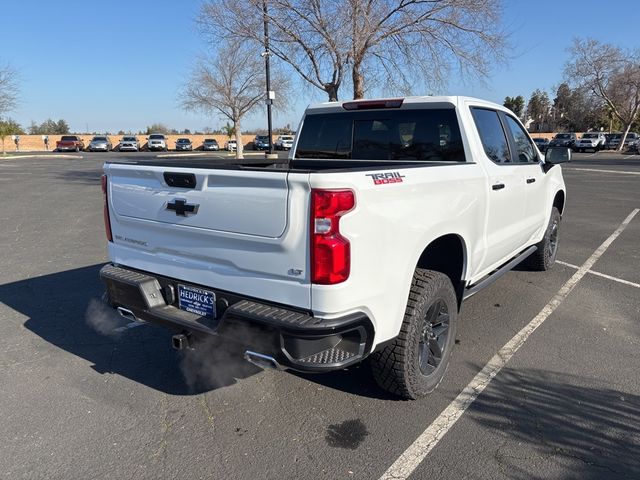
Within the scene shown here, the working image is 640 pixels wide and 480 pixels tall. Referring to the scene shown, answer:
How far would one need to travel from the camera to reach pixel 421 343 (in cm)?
334

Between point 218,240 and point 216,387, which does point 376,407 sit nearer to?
point 216,387

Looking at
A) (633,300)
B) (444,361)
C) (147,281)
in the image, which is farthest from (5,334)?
(633,300)

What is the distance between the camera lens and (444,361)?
3582 millimetres

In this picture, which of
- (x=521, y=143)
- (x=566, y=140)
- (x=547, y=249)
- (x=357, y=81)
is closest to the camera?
(x=521, y=143)

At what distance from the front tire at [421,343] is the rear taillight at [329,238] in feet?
2.51

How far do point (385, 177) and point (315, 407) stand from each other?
5.26ft

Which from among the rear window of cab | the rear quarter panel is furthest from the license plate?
the rear window of cab

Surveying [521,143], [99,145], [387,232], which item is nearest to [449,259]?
[387,232]

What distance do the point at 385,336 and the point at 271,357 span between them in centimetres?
67

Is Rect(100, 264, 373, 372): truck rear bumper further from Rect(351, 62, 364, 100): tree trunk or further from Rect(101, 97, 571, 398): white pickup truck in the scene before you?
Rect(351, 62, 364, 100): tree trunk

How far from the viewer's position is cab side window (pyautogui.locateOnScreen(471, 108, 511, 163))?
4238 mm

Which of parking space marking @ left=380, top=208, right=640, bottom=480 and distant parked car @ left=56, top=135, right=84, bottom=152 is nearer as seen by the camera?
parking space marking @ left=380, top=208, right=640, bottom=480

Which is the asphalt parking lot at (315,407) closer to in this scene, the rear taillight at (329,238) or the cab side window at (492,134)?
the rear taillight at (329,238)

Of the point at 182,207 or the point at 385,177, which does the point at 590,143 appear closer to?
the point at 385,177
